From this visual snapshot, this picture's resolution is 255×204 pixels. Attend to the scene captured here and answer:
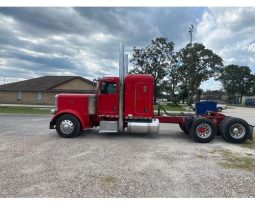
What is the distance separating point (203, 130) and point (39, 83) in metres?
41.7

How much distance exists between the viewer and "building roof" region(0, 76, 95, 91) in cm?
4416

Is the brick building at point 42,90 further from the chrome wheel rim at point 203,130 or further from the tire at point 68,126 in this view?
the chrome wheel rim at point 203,130

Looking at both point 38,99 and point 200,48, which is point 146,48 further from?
point 38,99

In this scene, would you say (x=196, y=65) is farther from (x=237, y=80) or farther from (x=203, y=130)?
(x=237, y=80)

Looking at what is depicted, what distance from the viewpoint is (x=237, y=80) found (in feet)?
333

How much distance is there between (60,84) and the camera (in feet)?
144

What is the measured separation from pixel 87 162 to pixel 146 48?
44.4 m

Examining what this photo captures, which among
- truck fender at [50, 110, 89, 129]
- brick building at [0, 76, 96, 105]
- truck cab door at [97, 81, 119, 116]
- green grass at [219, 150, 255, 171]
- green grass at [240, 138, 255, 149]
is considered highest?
brick building at [0, 76, 96, 105]

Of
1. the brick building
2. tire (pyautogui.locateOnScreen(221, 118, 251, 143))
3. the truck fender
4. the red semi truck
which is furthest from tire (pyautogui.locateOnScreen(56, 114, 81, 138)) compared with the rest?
the brick building

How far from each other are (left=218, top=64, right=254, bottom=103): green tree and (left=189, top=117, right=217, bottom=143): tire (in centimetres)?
9792

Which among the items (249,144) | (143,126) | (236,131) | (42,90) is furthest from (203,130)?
(42,90)

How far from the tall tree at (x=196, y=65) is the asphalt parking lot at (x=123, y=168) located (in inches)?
1738

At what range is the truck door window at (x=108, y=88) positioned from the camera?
10.3 metres

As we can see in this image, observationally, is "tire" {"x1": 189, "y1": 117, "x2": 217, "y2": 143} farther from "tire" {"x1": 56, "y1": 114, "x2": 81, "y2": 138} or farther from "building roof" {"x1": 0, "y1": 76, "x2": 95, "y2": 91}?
"building roof" {"x1": 0, "y1": 76, "x2": 95, "y2": 91}
